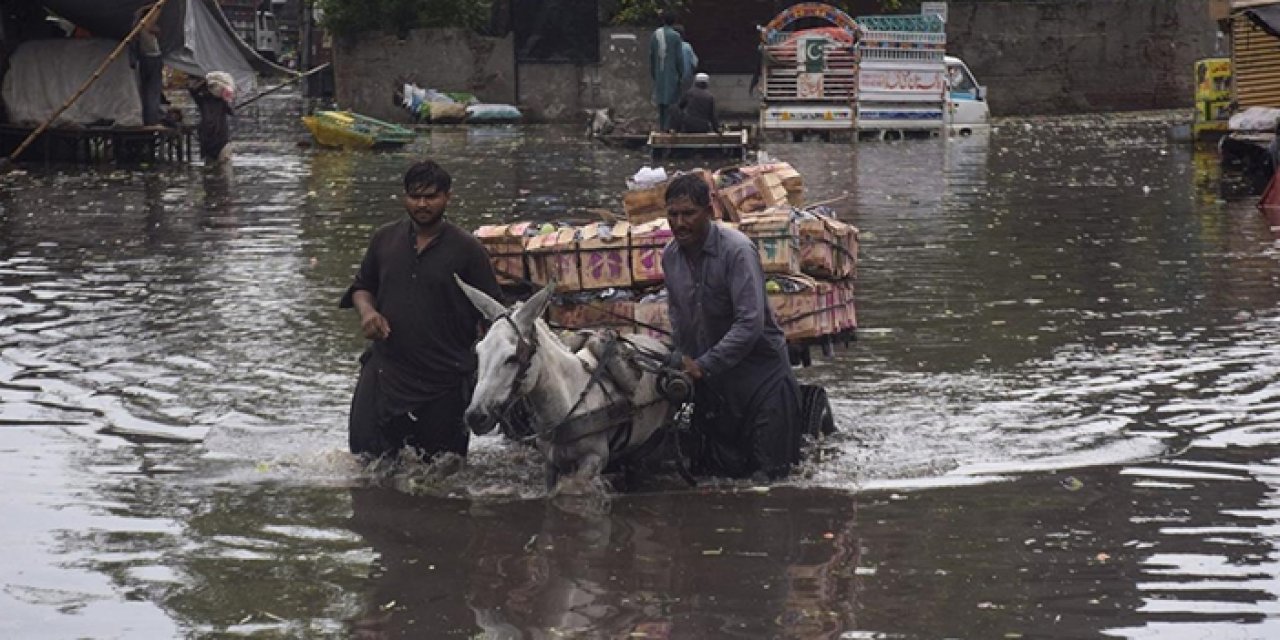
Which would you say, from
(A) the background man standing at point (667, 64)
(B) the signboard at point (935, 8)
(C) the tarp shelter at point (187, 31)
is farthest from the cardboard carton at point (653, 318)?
(B) the signboard at point (935, 8)

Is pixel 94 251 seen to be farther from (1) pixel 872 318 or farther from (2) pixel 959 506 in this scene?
(2) pixel 959 506

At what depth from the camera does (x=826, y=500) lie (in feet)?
28.6

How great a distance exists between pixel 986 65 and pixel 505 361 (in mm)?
37085

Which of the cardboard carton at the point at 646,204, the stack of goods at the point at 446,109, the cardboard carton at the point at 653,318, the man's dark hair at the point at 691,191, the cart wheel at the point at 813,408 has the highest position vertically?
the man's dark hair at the point at 691,191

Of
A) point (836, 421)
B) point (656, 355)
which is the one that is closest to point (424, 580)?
point (656, 355)

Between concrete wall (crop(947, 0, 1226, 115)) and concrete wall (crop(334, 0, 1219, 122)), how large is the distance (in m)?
0.02

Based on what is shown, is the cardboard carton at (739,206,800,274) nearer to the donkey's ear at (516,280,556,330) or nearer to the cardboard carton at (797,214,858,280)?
the cardboard carton at (797,214,858,280)

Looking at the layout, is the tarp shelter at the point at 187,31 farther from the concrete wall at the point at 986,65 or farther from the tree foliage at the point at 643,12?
the tree foliage at the point at 643,12

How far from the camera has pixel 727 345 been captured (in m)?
8.37

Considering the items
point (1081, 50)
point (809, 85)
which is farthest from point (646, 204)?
point (1081, 50)

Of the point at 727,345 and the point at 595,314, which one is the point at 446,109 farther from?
the point at 727,345

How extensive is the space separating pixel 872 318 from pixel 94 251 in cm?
749

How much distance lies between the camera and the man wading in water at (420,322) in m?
8.56

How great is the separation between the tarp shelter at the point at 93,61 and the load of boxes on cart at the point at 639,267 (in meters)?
19.6
